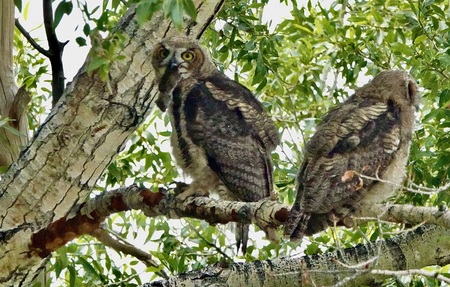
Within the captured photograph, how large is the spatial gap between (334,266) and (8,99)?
71.5 inches

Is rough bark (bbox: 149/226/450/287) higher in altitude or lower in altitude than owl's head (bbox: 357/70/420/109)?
lower

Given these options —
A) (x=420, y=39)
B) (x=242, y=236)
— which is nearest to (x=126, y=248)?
(x=242, y=236)

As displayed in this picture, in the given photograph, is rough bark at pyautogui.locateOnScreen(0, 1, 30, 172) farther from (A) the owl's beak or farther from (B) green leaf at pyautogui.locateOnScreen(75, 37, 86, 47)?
(B) green leaf at pyautogui.locateOnScreen(75, 37, 86, 47)

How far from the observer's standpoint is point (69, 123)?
133 inches

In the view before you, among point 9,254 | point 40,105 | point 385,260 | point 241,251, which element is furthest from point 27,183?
point 40,105

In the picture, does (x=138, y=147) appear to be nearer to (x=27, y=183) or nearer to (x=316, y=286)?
(x=27, y=183)

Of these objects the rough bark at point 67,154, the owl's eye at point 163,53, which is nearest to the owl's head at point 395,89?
the owl's eye at point 163,53

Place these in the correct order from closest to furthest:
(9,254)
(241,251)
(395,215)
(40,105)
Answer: (395,215), (9,254), (241,251), (40,105)

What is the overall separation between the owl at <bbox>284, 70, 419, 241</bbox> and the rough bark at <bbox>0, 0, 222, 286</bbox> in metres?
0.73

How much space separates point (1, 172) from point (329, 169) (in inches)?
53.9

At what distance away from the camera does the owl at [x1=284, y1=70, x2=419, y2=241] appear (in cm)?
337

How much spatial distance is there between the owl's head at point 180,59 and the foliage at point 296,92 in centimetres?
26

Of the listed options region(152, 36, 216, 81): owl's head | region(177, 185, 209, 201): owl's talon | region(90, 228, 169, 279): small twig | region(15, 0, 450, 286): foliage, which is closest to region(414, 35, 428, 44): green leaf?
region(15, 0, 450, 286): foliage

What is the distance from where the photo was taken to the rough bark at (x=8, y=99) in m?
3.89
